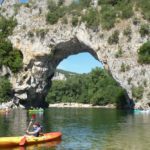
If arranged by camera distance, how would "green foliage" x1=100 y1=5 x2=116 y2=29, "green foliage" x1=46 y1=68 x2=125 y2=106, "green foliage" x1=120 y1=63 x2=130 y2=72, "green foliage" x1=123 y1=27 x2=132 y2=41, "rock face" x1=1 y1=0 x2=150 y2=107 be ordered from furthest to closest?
"green foliage" x1=46 y1=68 x2=125 y2=106
"green foliage" x1=100 y1=5 x2=116 y2=29
"green foliage" x1=123 y1=27 x2=132 y2=41
"rock face" x1=1 y1=0 x2=150 y2=107
"green foliage" x1=120 y1=63 x2=130 y2=72

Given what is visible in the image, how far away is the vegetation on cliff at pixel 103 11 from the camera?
257ft

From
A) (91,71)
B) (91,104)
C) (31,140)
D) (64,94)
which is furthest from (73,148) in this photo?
(64,94)

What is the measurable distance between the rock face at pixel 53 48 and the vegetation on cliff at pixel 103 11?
3.60 feet

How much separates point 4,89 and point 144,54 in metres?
28.7

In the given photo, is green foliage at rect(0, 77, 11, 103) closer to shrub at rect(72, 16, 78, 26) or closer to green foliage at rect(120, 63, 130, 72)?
shrub at rect(72, 16, 78, 26)

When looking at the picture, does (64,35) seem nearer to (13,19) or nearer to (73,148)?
(13,19)

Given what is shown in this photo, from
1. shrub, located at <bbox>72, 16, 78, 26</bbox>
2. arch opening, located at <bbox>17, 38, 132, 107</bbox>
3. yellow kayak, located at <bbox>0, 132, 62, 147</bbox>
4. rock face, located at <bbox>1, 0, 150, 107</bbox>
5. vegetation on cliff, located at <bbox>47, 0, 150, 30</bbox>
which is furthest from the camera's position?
arch opening, located at <bbox>17, 38, 132, 107</bbox>

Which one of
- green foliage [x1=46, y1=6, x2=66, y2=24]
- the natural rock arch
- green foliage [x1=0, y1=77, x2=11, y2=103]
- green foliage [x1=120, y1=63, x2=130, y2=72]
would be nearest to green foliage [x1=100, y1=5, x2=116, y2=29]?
the natural rock arch

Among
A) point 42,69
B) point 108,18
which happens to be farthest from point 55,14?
point 108,18

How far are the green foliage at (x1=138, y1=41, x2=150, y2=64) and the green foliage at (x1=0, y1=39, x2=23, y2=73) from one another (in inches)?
967

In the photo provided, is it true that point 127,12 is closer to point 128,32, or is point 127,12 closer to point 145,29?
point 128,32

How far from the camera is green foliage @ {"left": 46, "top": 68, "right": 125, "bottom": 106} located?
133m

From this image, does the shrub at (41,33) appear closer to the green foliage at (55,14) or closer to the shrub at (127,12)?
the green foliage at (55,14)

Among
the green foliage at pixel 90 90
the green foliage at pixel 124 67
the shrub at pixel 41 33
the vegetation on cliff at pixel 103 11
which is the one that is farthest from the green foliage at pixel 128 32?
the green foliage at pixel 90 90
